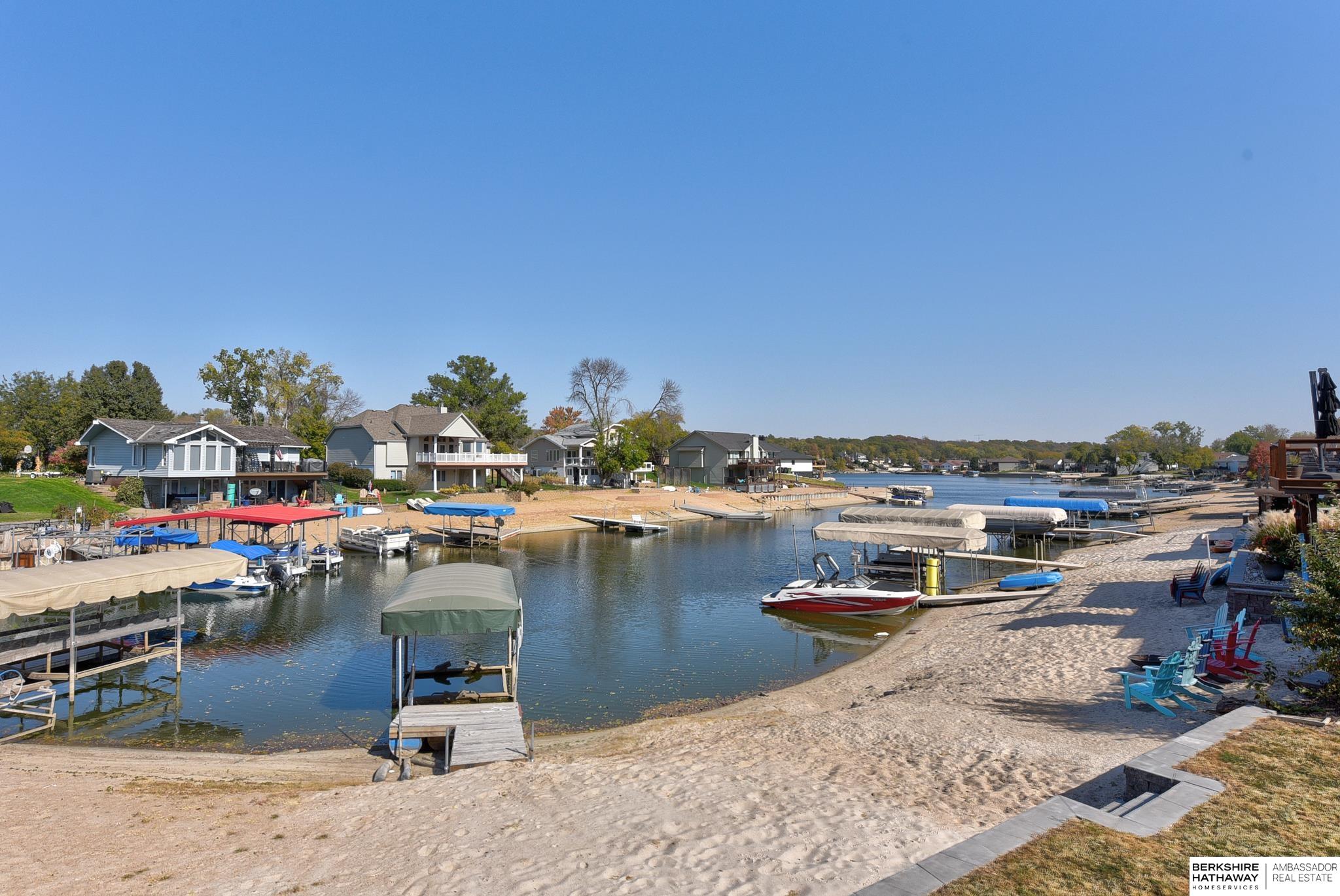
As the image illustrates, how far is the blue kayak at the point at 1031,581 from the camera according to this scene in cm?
2881

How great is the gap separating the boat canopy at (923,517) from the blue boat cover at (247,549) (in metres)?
28.2

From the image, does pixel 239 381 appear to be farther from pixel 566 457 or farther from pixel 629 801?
pixel 629 801

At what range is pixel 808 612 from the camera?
28.4m

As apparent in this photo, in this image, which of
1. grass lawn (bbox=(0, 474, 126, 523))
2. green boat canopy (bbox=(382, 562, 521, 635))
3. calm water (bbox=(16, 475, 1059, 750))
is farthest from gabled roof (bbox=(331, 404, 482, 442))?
green boat canopy (bbox=(382, 562, 521, 635))

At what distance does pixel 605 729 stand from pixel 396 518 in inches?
1623

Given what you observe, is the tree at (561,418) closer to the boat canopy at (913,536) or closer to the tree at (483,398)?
the tree at (483,398)

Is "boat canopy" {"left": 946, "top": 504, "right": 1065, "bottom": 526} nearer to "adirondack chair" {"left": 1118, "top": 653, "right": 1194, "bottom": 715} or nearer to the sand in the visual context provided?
the sand

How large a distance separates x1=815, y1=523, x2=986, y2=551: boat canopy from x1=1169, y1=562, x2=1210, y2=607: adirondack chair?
7892 millimetres

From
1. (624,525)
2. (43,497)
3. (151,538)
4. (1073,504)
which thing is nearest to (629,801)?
(151,538)

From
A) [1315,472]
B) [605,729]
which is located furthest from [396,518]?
[1315,472]

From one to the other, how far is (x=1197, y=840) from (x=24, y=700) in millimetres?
21185

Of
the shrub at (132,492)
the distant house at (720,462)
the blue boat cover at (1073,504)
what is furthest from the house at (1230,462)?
the shrub at (132,492)

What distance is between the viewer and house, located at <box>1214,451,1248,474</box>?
414ft

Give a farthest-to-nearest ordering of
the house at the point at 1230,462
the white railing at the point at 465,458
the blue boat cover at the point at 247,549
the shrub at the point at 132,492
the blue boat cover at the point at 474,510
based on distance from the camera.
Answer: the house at the point at 1230,462 < the white railing at the point at 465,458 < the shrub at the point at 132,492 < the blue boat cover at the point at 474,510 < the blue boat cover at the point at 247,549
